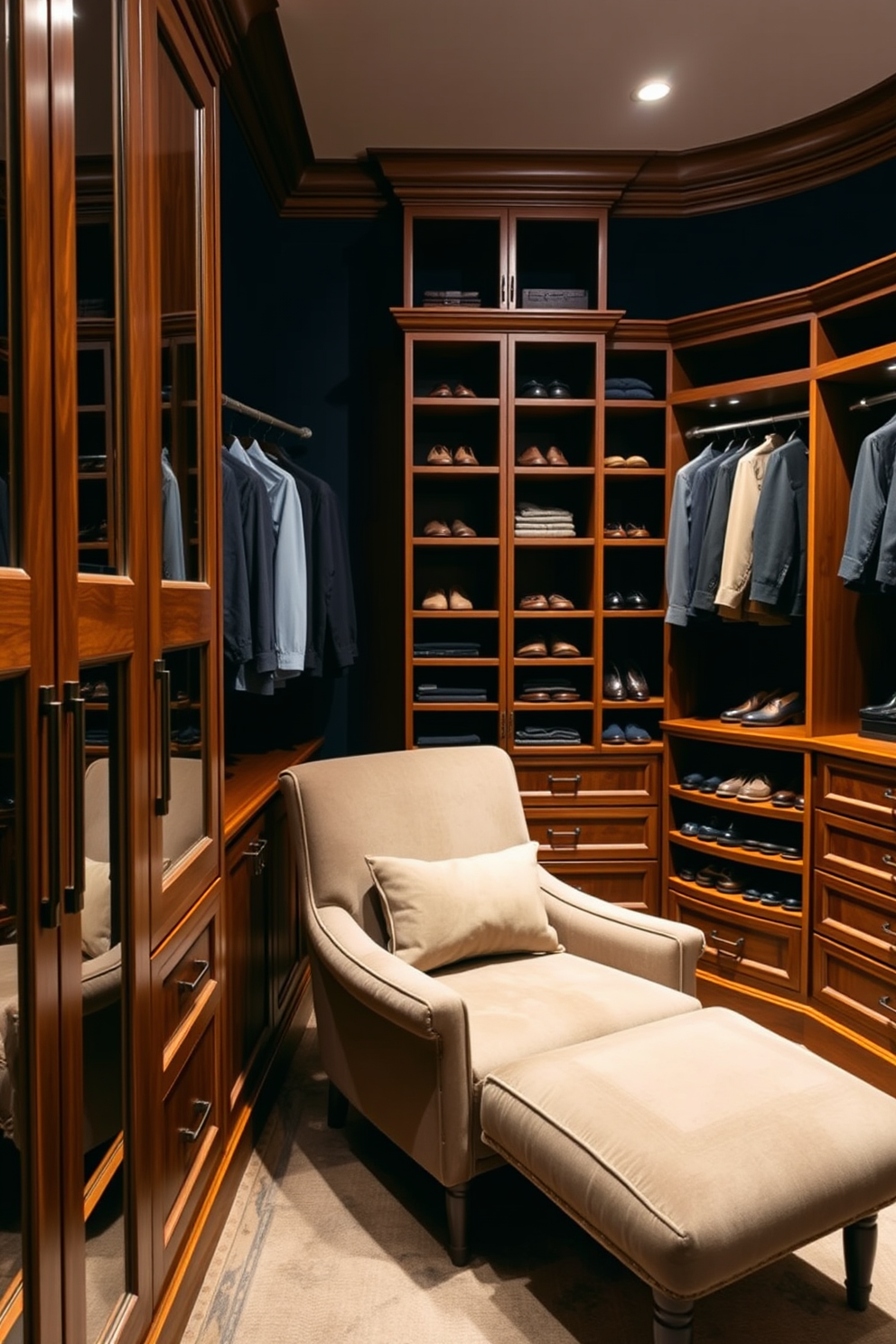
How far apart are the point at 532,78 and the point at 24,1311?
353 cm

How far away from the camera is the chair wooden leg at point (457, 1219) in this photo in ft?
6.66

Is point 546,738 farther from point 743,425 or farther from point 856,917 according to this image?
point 743,425

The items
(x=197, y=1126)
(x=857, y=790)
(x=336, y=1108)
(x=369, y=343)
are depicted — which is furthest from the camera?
(x=369, y=343)

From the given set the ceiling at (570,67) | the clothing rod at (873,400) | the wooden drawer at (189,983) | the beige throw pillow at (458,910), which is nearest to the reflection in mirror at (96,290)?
the wooden drawer at (189,983)

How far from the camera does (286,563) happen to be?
3.13 m

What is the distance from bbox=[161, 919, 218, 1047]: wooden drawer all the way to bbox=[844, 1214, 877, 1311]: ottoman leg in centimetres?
137

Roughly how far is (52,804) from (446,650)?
2.60m

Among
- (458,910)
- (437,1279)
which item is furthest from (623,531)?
(437,1279)

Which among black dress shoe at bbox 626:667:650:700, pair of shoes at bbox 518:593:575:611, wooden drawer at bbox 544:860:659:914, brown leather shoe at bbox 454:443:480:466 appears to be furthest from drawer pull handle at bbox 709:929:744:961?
brown leather shoe at bbox 454:443:480:466

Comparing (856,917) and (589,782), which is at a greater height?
(589,782)

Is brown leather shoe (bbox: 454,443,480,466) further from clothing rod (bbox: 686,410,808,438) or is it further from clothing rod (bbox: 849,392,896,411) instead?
clothing rod (bbox: 849,392,896,411)

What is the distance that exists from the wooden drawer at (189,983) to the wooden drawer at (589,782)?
1772 mm

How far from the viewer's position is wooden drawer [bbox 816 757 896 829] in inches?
112

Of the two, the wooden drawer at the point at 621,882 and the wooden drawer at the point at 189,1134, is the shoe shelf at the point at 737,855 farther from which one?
the wooden drawer at the point at 189,1134
